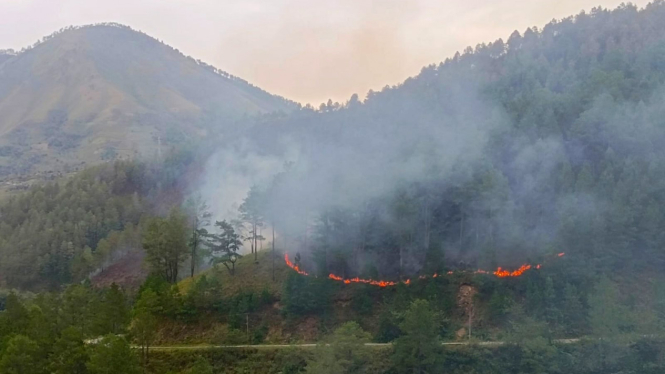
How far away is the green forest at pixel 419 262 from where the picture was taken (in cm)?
3616

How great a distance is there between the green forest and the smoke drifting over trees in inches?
7.6

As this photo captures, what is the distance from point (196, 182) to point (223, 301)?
48.3 meters

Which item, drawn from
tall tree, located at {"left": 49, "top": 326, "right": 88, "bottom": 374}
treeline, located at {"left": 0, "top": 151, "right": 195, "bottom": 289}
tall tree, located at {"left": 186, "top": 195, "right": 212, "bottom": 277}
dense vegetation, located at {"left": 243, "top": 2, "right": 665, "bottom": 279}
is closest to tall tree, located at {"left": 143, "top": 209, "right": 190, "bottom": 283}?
tall tree, located at {"left": 186, "top": 195, "right": 212, "bottom": 277}

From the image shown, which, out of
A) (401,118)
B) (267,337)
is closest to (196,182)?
(401,118)

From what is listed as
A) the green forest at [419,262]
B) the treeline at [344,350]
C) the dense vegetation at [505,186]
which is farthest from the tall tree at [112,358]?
the dense vegetation at [505,186]

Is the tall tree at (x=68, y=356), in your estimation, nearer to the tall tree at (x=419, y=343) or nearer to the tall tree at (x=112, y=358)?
the tall tree at (x=112, y=358)

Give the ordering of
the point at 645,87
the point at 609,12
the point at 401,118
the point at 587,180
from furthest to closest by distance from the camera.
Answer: the point at 609,12 → the point at 401,118 → the point at 645,87 → the point at 587,180

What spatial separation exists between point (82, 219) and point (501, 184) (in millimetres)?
66927

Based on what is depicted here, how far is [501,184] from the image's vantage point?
49.0m

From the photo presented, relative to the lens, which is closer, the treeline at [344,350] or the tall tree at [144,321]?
the treeline at [344,350]

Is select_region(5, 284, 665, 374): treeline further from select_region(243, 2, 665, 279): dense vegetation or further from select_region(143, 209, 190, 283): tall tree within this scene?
select_region(143, 209, 190, 283): tall tree

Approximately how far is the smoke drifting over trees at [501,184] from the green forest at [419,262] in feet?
0.63

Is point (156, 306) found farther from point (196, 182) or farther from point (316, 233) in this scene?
point (196, 182)

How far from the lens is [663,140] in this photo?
54.4m
